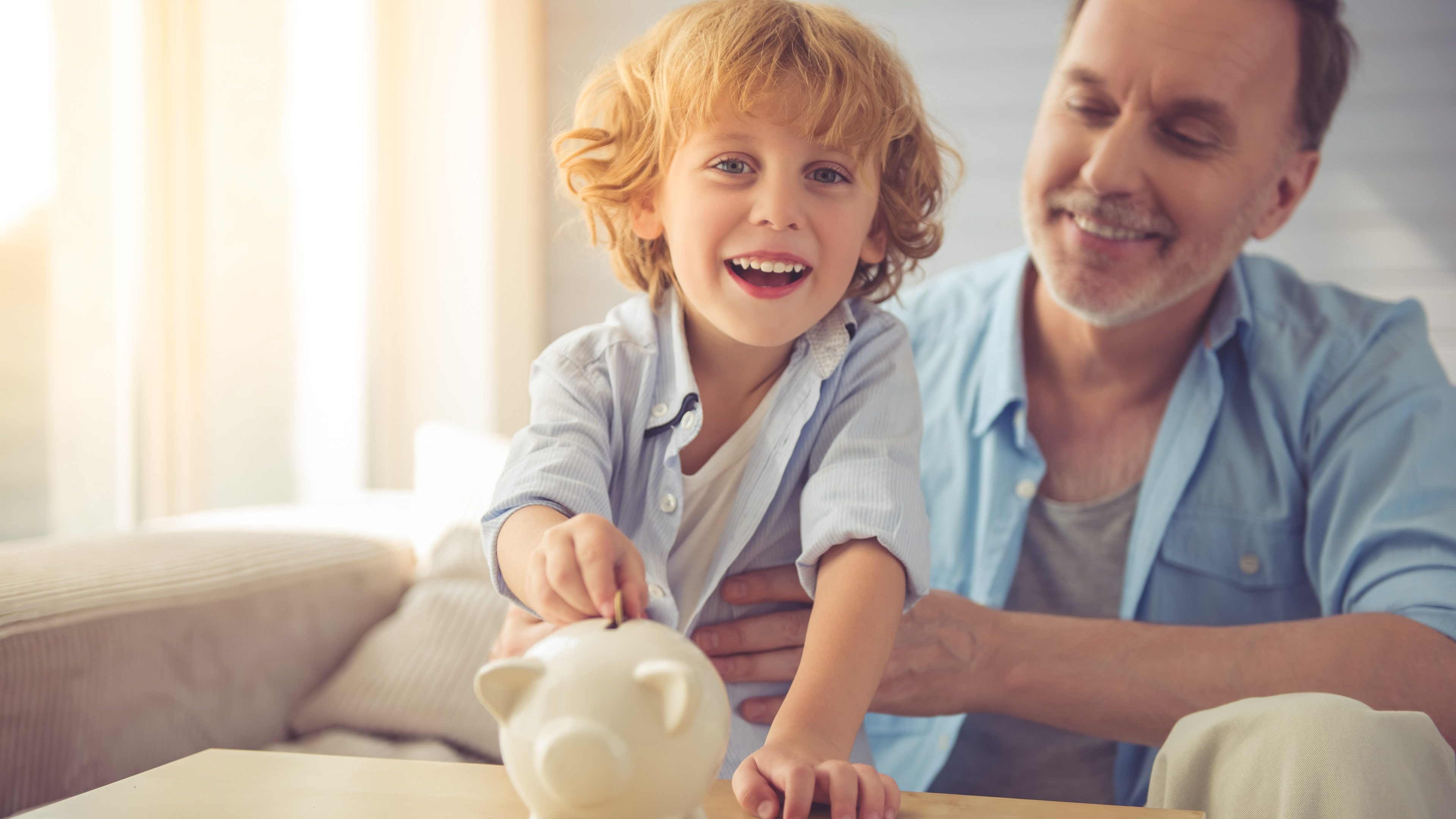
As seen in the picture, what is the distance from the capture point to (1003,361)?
159 centimetres

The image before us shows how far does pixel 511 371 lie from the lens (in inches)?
135

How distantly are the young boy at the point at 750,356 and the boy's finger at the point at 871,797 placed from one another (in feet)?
0.30

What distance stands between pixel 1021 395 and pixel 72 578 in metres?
1.26

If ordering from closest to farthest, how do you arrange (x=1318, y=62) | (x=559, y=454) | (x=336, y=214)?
(x=559, y=454), (x=1318, y=62), (x=336, y=214)

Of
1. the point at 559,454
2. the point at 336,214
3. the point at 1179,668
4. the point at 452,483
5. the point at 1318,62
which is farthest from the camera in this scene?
the point at 336,214

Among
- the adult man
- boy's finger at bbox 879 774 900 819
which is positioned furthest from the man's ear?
boy's finger at bbox 879 774 900 819

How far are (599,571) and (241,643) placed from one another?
3.47ft

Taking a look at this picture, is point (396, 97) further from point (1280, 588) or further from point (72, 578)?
point (1280, 588)

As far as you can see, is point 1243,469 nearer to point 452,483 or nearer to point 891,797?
point 891,797

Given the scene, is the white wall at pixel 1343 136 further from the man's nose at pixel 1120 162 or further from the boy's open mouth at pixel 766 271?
the boy's open mouth at pixel 766 271

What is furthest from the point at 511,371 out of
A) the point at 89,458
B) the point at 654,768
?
the point at 654,768

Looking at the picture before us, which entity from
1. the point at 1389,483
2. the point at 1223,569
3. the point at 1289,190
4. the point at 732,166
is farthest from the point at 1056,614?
the point at 732,166

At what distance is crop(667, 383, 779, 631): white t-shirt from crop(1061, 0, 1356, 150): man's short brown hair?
103 cm

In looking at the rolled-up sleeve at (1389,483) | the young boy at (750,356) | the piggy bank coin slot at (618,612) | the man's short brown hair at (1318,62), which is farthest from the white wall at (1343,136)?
the piggy bank coin slot at (618,612)
